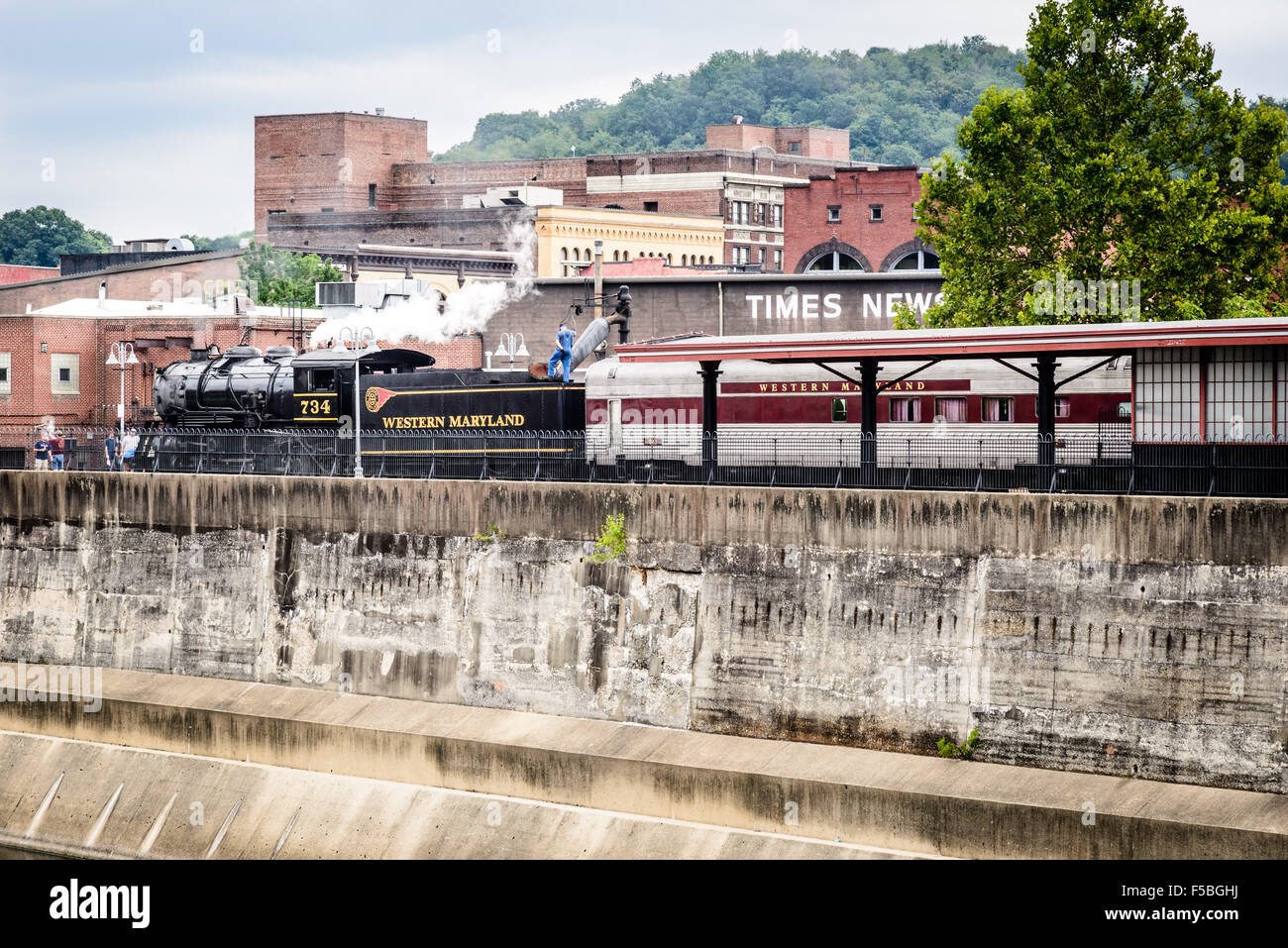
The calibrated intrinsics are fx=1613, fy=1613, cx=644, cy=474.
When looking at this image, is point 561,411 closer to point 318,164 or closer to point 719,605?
point 719,605

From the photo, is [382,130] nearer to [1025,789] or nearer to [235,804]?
[235,804]

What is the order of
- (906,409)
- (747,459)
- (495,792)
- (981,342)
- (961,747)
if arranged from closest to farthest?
(961,747), (495,792), (981,342), (747,459), (906,409)

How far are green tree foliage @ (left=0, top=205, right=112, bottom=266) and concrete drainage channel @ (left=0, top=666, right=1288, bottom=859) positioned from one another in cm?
14151

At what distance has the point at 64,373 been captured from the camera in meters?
55.3

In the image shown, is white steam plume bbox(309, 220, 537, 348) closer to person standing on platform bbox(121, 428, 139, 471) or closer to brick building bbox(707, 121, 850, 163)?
person standing on platform bbox(121, 428, 139, 471)

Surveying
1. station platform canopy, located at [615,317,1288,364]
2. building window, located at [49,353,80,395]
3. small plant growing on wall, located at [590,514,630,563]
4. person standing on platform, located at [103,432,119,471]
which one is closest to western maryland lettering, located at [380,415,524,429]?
station platform canopy, located at [615,317,1288,364]

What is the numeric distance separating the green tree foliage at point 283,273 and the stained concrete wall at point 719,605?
A: 39753 mm

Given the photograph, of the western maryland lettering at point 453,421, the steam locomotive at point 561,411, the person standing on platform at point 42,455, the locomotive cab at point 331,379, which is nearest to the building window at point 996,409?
the steam locomotive at point 561,411

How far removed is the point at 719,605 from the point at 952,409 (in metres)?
7.81

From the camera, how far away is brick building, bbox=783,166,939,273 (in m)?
83.7

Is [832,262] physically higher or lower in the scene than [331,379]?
higher

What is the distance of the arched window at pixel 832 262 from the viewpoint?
84.0m

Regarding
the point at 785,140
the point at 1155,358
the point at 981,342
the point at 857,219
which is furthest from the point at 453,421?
the point at 785,140

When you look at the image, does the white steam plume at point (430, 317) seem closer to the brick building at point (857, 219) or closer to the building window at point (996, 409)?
the building window at point (996, 409)
